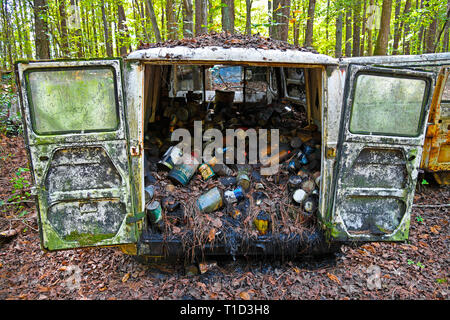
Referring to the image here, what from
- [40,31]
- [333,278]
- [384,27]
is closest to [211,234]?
[333,278]

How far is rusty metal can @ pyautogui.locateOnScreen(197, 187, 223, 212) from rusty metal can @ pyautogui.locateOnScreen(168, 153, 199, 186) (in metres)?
0.34

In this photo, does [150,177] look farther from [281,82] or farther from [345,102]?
[281,82]

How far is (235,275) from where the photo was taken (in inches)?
125

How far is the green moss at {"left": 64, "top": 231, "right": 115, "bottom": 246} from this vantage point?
2715 mm

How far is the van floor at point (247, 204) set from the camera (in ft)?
10.2

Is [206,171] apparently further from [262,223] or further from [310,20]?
[310,20]

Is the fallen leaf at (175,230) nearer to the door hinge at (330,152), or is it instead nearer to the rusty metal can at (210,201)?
the rusty metal can at (210,201)

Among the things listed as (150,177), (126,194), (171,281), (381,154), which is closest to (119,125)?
(126,194)

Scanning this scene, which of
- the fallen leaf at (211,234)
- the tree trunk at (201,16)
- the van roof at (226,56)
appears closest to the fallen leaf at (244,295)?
the fallen leaf at (211,234)

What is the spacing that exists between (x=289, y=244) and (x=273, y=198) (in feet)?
1.97

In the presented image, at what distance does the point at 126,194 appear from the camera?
2750 mm

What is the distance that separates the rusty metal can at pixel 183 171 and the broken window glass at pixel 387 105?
75.4 inches

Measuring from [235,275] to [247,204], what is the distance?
79 centimetres

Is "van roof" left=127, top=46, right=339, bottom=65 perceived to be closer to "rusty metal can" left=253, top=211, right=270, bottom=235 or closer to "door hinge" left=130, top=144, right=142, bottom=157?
"door hinge" left=130, top=144, right=142, bottom=157
